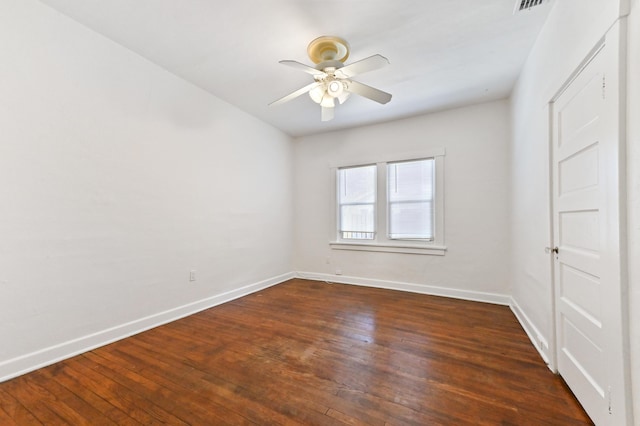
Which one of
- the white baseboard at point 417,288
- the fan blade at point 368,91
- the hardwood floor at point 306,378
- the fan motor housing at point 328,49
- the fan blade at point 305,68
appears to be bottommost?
the hardwood floor at point 306,378

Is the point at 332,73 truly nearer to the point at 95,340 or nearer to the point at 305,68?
the point at 305,68

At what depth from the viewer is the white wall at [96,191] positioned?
1.89 meters

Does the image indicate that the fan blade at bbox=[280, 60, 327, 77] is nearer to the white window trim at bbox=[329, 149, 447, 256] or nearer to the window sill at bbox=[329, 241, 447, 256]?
the white window trim at bbox=[329, 149, 447, 256]

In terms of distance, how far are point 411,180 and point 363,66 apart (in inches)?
94.8

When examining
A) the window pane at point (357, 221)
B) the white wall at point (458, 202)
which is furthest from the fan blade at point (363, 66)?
the window pane at point (357, 221)

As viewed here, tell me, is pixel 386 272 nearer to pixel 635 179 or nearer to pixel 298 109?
pixel 298 109

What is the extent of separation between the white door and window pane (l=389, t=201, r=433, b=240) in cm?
207

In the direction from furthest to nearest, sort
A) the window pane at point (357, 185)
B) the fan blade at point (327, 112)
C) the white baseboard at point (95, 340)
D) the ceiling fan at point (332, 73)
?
1. the window pane at point (357, 185)
2. the fan blade at point (327, 112)
3. the ceiling fan at point (332, 73)
4. the white baseboard at point (95, 340)

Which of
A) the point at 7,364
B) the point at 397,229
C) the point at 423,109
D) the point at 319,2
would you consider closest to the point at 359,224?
the point at 397,229

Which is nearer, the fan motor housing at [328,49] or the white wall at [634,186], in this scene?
the white wall at [634,186]

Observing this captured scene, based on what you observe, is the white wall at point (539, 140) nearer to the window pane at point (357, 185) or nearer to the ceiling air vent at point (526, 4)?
the ceiling air vent at point (526, 4)

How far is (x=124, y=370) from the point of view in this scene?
6.35 ft

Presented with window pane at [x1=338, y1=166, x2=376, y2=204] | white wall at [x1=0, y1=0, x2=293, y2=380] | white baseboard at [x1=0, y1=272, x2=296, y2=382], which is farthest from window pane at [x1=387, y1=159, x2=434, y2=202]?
white baseboard at [x1=0, y1=272, x2=296, y2=382]

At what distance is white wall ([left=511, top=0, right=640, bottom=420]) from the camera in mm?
1475
